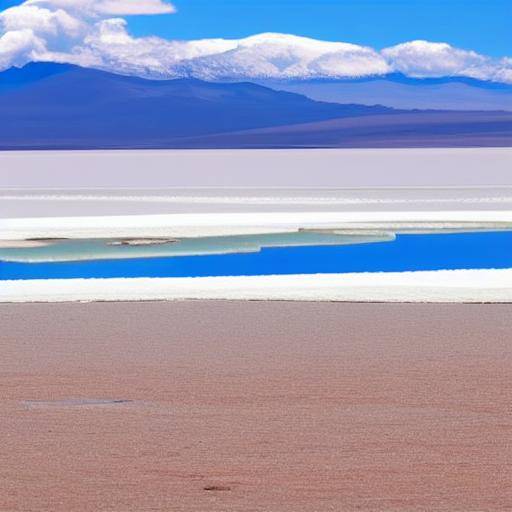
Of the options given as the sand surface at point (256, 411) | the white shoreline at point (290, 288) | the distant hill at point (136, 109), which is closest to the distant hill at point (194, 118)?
the distant hill at point (136, 109)

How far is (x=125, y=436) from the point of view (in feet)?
18.5

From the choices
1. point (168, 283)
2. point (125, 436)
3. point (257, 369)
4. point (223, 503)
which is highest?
point (168, 283)

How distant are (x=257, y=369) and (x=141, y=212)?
14.0 m

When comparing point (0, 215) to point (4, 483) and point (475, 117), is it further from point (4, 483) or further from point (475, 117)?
point (475, 117)

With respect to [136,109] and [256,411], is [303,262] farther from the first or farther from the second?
[136,109]

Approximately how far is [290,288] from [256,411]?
5360mm

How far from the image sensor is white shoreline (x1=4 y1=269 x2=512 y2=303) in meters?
10.8

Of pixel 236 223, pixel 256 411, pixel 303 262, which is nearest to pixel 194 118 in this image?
pixel 236 223

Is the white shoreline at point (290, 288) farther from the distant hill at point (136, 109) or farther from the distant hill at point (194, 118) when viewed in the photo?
the distant hill at point (136, 109)

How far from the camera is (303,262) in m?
14.2

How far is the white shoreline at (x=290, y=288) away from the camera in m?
10.8

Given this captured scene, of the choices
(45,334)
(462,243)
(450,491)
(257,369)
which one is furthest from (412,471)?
(462,243)

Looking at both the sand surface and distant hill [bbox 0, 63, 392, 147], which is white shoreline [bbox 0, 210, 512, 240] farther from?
distant hill [bbox 0, 63, 392, 147]

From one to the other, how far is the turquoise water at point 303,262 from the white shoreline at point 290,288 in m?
0.78
